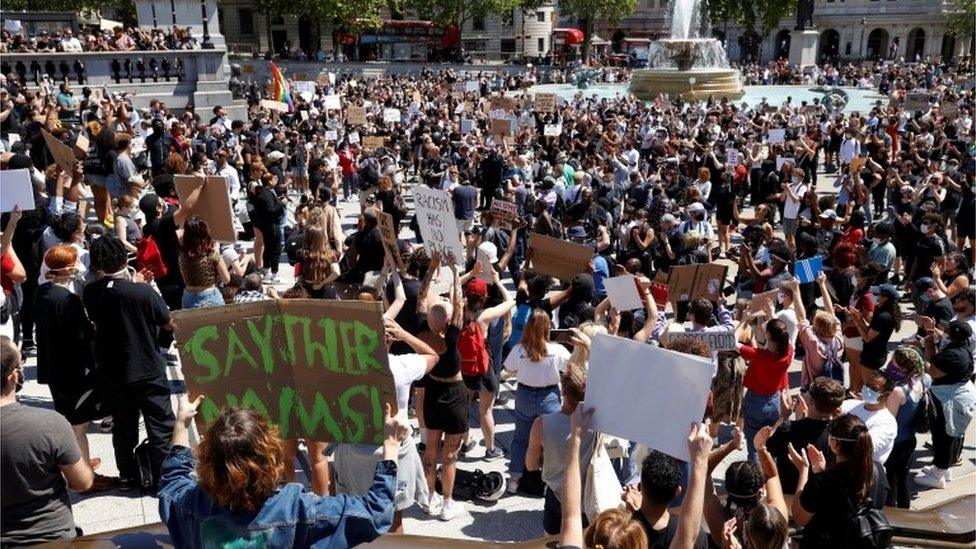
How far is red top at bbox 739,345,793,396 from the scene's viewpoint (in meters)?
6.02

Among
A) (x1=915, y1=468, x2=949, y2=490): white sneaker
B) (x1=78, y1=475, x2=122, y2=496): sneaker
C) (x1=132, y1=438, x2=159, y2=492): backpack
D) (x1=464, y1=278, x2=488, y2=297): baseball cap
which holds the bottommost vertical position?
(x1=915, y1=468, x2=949, y2=490): white sneaker

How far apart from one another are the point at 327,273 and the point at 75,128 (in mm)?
15640

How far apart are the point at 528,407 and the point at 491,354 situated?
5.33ft

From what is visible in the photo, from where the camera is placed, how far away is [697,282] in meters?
8.53

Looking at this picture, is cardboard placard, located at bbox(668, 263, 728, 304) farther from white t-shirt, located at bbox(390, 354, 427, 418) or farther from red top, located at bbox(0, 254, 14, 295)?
red top, located at bbox(0, 254, 14, 295)

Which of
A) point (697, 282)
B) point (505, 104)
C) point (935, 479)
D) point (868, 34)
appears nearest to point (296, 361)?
point (935, 479)

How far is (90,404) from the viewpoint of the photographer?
5.80 meters

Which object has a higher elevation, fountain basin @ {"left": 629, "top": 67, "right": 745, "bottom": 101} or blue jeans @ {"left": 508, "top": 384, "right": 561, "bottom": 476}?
fountain basin @ {"left": 629, "top": 67, "right": 745, "bottom": 101}

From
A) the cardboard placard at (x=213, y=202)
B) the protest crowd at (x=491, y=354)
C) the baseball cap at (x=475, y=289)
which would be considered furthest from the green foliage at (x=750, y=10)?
the baseball cap at (x=475, y=289)

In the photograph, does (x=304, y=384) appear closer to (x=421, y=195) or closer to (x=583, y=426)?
(x=583, y=426)

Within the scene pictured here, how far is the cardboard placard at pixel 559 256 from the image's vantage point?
8.45m

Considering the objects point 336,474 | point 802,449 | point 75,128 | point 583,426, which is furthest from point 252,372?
point 75,128

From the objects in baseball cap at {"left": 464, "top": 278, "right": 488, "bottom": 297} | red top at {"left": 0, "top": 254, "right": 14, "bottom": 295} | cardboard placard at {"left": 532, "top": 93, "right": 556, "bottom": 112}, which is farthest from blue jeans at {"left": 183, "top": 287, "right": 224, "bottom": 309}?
cardboard placard at {"left": 532, "top": 93, "right": 556, "bottom": 112}

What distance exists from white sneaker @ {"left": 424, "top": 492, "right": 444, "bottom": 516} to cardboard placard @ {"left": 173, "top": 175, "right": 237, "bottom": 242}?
3.70 meters
